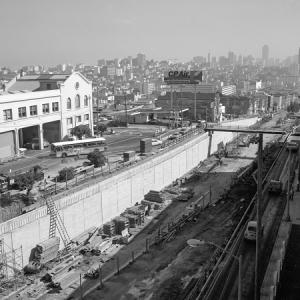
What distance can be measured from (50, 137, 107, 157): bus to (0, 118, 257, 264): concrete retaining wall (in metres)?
11.2

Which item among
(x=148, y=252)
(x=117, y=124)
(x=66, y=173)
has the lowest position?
(x=148, y=252)

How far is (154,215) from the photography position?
40.8m

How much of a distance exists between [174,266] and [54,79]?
45289 mm

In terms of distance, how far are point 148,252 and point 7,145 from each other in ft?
100

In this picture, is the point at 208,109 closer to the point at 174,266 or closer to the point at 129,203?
the point at 129,203

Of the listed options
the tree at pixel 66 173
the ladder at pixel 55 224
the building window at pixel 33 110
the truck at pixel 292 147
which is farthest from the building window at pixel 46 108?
the truck at pixel 292 147

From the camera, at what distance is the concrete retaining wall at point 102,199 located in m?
30.1

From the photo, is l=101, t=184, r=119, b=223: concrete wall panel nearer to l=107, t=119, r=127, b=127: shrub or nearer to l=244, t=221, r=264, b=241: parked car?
l=244, t=221, r=264, b=241: parked car

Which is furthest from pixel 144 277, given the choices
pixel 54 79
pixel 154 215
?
pixel 54 79

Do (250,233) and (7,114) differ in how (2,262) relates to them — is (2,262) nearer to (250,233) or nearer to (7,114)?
(250,233)

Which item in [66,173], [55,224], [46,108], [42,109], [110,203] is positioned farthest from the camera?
[46,108]

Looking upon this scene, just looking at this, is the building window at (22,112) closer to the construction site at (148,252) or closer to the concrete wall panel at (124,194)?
the concrete wall panel at (124,194)

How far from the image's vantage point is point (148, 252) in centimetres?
3225

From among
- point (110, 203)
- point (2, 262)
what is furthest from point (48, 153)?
point (2, 262)
